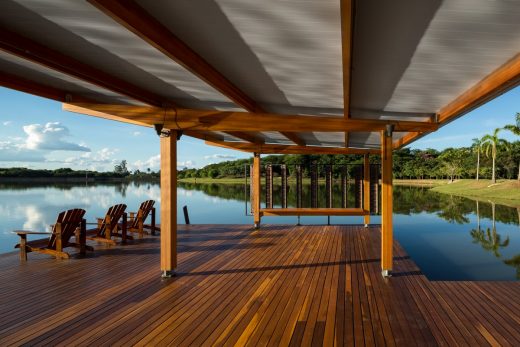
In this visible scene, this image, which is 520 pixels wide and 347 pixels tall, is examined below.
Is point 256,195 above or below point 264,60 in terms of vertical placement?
below

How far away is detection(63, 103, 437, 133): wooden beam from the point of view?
15.5ft

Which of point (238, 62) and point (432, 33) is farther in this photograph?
point (238, 62)

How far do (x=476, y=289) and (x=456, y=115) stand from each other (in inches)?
88.8

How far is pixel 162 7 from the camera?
7.39 feet

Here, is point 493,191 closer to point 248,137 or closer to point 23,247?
point 248,137

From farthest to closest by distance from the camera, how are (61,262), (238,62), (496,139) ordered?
(496,139) → (61,262) → (238,62)

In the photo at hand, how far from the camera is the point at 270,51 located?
2961mm

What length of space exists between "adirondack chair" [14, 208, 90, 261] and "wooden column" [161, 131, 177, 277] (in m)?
2.10

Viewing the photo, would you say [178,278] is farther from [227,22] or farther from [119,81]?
[227,22]

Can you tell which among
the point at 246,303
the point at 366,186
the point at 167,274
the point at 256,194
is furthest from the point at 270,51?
the point at 366,186

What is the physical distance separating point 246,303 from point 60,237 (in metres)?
3.78

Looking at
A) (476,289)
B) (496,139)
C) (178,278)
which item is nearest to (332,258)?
(476,289)

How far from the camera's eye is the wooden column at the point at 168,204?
4859mm

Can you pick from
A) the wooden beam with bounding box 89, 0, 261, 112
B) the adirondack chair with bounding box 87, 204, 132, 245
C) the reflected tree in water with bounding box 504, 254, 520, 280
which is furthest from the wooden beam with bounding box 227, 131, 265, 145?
the reflected tree in water with bounding box 504, 254, 520, 280
